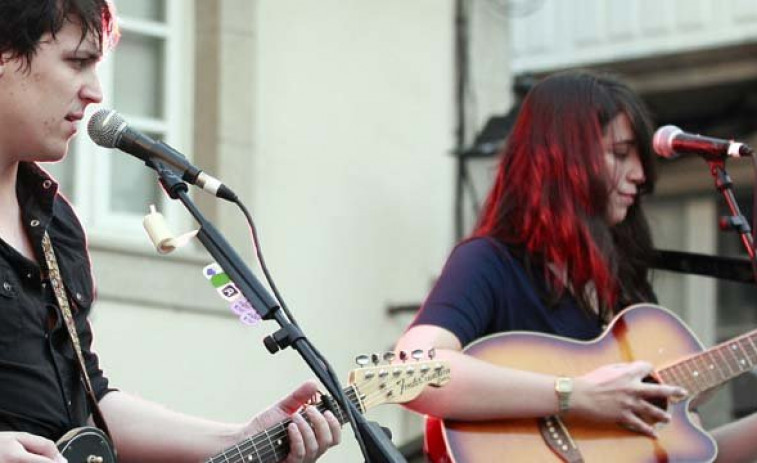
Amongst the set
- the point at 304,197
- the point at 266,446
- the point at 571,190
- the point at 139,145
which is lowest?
the point at 304,197

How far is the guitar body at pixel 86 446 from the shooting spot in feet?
14.4

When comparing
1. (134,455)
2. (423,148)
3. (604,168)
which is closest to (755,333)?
(604,168)

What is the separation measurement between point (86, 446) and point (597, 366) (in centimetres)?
188

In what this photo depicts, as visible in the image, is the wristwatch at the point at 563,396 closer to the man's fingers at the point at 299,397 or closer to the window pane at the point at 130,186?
the man's fingers at the point at 299,397

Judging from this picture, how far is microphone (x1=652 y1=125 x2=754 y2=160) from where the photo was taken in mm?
5855

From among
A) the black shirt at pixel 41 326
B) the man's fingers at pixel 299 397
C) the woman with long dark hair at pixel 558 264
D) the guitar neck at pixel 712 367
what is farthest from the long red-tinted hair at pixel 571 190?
the black shirt at pixel 41 326

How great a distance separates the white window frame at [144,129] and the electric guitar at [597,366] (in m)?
2.58

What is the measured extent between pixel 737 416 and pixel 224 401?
4.18m

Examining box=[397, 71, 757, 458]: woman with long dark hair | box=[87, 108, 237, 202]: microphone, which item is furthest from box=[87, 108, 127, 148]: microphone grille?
box=[397, 71, 757, 458]: woman with long dark hair

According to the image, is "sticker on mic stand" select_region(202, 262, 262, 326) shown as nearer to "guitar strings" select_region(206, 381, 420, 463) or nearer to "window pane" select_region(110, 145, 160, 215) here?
"guitar strings" select_region(206, 381, 420, 463)

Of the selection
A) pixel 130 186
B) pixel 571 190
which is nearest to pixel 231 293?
pixel 571 190

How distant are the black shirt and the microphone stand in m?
0.34

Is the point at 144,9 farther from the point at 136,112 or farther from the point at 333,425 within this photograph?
the point at 333,425

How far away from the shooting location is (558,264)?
5957mm
